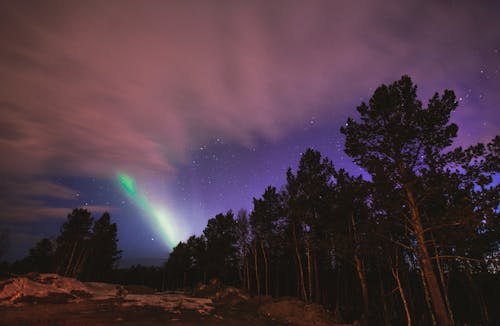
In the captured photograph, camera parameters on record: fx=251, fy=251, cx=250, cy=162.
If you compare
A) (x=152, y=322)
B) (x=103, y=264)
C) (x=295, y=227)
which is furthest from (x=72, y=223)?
(x=152, y=322)

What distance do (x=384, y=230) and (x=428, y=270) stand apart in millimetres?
3114

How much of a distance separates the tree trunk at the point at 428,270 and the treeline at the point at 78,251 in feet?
182

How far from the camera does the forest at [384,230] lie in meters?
13.0

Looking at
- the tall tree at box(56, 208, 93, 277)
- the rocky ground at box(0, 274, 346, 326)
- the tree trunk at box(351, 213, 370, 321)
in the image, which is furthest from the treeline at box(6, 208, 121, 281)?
the tree trunk at box(351, 213, 370, 321)

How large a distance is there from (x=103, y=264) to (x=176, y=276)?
63.2 feet

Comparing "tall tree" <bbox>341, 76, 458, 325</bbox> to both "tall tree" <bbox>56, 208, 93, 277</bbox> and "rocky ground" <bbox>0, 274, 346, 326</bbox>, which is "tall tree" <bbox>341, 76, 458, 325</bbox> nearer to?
"rocky ground" <bbox>0, 274, 346, 326</bbox>

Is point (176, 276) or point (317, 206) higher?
point (317, 206)

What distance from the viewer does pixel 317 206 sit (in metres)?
26.6

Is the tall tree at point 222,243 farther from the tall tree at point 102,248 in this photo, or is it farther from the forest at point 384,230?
the tall tree at point 102,248

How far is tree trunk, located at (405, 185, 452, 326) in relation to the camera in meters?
11.6

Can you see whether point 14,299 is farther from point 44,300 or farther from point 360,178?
point 360,178

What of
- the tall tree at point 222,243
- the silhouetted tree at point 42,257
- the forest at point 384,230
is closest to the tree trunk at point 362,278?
the forest at point 384,230

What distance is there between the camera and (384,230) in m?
15.4

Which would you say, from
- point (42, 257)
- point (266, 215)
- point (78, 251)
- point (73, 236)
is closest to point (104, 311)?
point (266, 215)
